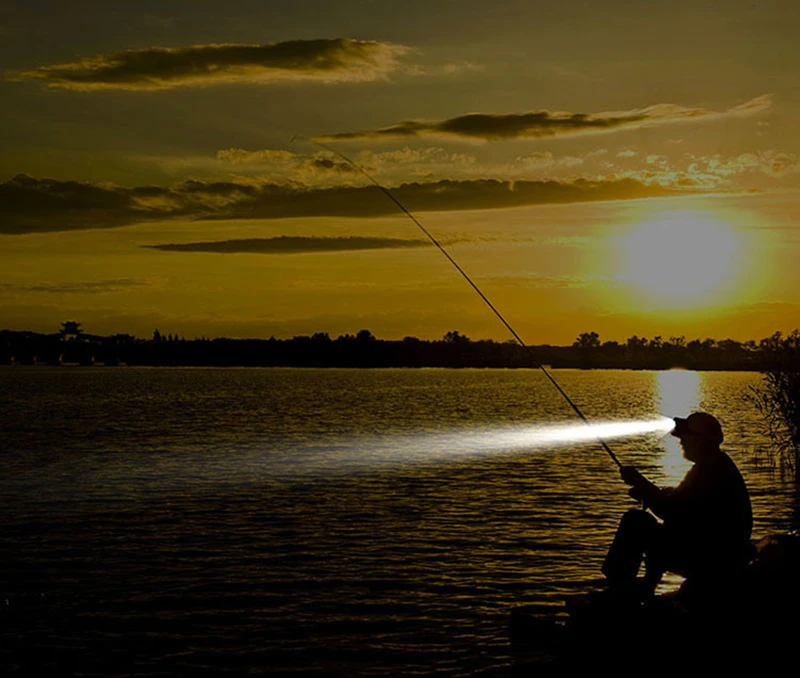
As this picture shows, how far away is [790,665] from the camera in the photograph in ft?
32.1

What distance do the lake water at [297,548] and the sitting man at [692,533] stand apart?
275 centimetres

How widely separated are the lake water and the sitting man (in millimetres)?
2745

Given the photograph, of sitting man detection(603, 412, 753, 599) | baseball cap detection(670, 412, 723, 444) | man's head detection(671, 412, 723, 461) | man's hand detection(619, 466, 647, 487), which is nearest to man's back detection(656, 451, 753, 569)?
sitting man detection(603, 412, 753, 599)

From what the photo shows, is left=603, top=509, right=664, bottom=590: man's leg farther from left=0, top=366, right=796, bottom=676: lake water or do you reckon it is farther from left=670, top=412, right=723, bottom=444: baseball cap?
left=0, top=366, right=796, bottom=676: lake water

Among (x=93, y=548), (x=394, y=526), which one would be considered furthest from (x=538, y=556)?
(x=93, y=548)

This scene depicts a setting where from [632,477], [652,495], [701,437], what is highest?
[701,437]

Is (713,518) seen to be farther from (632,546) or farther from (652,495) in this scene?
(632,546)

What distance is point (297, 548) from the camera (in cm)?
2059

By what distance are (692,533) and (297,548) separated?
11.5m

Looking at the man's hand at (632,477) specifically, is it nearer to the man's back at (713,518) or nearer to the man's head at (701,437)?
the man's back at (713,518)

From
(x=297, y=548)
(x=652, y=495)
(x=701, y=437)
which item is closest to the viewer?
(x=652, y=495)

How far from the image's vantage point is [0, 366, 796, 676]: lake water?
13.6m

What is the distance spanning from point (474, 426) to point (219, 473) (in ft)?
119

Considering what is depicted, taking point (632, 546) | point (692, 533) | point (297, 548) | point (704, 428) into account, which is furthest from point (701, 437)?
point (297, 548)
